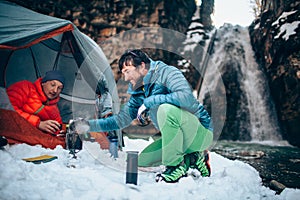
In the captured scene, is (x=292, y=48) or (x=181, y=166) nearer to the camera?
(x=181, y=166)

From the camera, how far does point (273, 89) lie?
248 inches

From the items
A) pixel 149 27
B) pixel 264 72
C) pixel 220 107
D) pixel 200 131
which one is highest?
pixel 149 27

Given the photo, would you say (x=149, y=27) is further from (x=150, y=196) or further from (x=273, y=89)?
(x=150, y=196)

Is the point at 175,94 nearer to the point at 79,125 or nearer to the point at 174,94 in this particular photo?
the point at 174,94

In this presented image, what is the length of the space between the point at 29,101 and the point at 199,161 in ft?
5.90

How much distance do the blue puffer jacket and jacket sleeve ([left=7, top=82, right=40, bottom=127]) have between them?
2.83 feet

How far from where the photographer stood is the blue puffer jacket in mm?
1388

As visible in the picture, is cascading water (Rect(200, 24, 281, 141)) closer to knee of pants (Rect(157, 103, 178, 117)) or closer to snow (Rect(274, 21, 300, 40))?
snow (Rect(274, 21, 300, 40))

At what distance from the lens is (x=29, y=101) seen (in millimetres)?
2189

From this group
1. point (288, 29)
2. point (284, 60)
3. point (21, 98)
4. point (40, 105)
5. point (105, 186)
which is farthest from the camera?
point (284, 60)

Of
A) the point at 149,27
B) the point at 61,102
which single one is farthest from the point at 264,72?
the point at 61,102

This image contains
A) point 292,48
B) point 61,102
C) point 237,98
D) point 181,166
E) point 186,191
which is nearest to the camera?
point 186,191

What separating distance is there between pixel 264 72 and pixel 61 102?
6.44 metres

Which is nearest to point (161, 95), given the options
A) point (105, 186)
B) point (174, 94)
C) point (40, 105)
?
point (174, 94)
